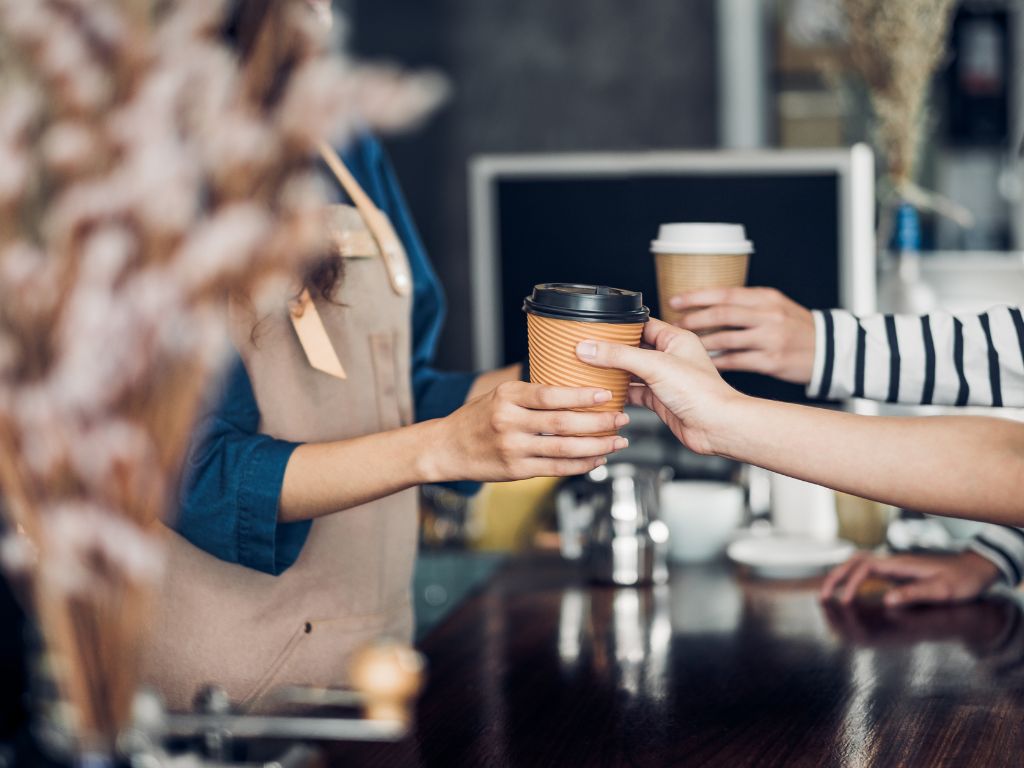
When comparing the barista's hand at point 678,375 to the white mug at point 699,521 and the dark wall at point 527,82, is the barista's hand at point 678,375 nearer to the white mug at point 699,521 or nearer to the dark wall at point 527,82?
the white mug at point 699,521

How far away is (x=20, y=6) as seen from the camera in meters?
0.54

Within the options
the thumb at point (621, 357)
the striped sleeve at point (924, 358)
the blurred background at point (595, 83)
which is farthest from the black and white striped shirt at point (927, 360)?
the blurred background at point (595, 83)

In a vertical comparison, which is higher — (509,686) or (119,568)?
(119,568)

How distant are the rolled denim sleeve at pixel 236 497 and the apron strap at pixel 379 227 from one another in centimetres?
29

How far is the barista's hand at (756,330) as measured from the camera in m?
1.32

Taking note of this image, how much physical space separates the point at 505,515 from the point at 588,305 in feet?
3.85

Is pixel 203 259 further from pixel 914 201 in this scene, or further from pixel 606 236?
pixel 914 201

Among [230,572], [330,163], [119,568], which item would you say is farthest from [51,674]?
[330,163]

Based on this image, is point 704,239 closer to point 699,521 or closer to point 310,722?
A: point 699,521

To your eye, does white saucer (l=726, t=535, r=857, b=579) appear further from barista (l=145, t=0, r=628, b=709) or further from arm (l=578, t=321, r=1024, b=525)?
arm (l=578, t=321, r=1024, b=525)

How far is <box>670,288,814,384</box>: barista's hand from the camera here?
4.34 ft

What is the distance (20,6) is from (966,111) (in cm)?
426

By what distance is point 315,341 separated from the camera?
3.87 ft

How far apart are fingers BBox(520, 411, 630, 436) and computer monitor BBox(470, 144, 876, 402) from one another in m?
0.75
